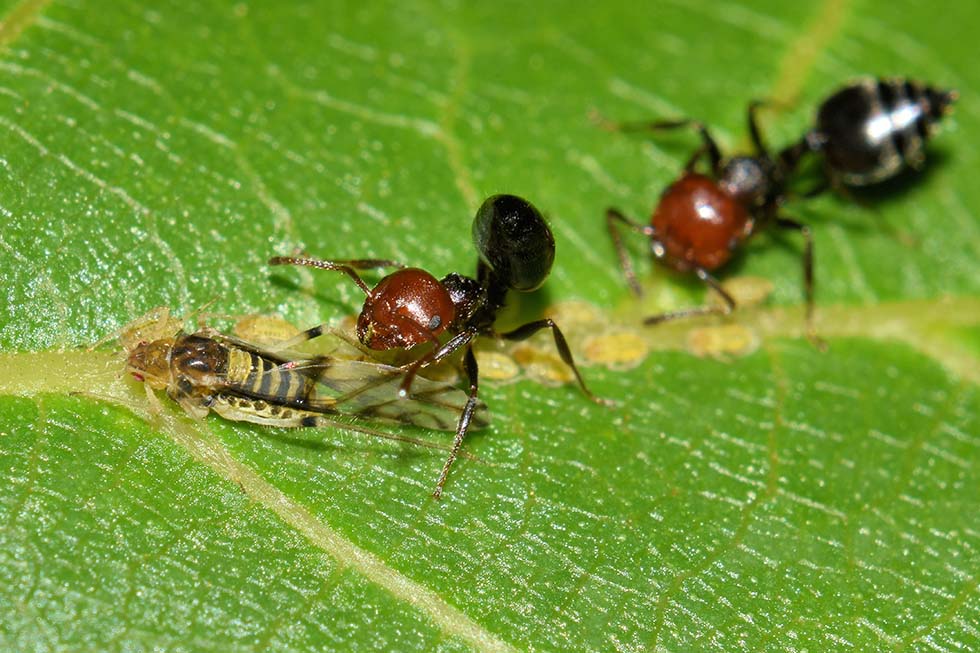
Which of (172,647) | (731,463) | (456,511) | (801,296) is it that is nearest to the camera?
(172,647)

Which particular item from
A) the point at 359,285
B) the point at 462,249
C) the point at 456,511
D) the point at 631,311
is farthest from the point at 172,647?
the point at 631,311

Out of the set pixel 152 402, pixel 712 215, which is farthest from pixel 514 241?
pixel 152 402

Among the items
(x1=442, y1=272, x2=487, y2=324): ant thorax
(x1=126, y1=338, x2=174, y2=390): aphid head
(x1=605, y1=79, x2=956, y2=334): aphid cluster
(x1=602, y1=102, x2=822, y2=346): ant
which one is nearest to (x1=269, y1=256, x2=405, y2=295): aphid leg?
(x1=442, y1=272, x2=487, y2=324): ant thorax

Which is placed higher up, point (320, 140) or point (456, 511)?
point (320, 140)

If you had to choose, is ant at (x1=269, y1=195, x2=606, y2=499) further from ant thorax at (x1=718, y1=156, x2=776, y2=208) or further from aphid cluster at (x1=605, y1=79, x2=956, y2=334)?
ant thorax at (x1=718, y1=156, x2=776, y2=208)

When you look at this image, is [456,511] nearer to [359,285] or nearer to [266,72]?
[359,285]

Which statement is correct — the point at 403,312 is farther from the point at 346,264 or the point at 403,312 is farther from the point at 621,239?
the point at 621,239

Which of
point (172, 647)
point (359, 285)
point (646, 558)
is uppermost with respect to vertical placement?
point (359, 285)
